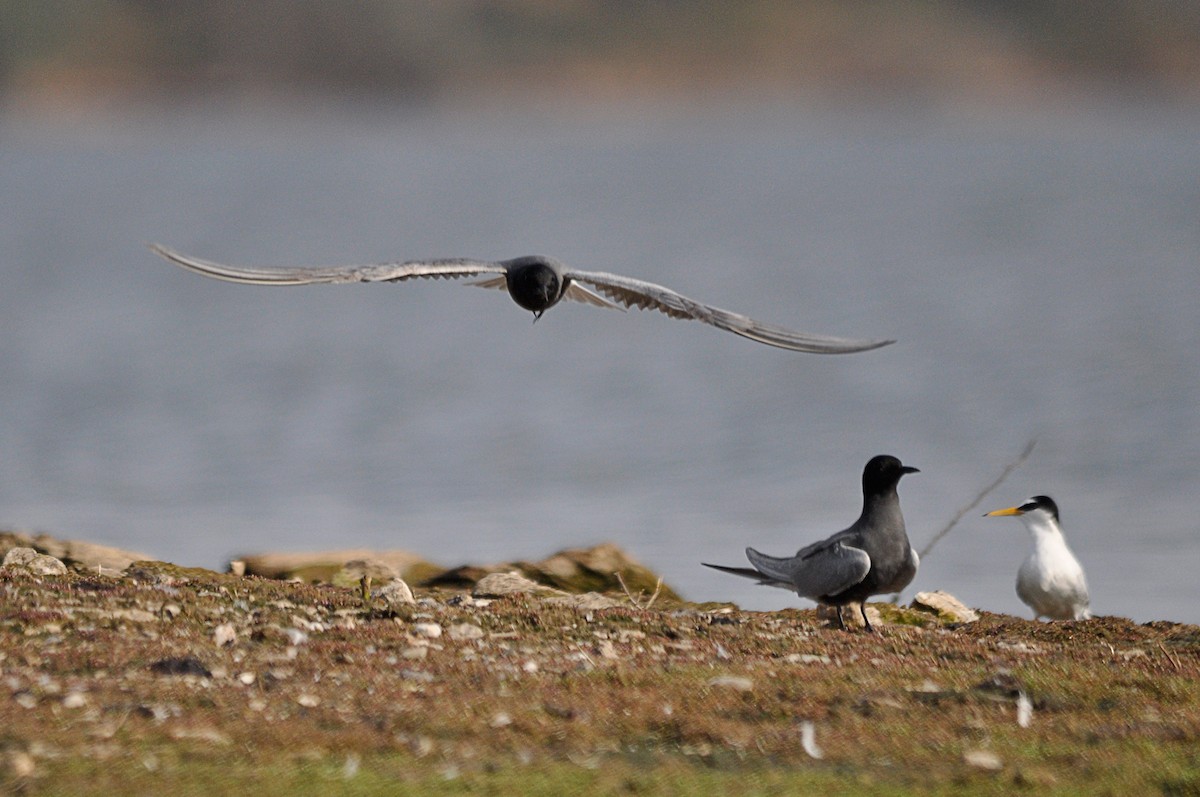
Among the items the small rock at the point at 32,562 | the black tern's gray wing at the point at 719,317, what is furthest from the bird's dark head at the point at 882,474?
the small rock at the point at 32,562

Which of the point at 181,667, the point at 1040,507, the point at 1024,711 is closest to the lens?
the point at 1024,711

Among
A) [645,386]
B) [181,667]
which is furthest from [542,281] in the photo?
[645,386]

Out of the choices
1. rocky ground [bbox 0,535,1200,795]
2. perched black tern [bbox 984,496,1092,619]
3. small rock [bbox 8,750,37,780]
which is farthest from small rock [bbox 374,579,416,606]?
perched black tern [bbox 984,496,1092,619]

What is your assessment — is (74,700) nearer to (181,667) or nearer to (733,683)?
(181,667)

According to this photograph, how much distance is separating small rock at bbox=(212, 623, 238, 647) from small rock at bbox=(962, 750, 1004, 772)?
3618 mm

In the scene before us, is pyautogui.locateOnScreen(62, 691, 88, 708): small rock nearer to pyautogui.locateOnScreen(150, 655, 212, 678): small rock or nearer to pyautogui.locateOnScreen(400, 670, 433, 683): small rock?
pyautogui.locateOnScreen(150, 655, 212, 678): small rock

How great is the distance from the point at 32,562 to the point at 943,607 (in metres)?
5.89

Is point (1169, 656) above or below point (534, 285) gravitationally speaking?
below

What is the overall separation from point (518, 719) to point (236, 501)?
13.4 metres

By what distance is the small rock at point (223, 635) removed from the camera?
8.05m

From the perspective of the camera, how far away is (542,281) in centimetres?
1086

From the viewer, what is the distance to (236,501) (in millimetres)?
19719

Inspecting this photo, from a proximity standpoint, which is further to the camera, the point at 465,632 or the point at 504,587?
the point at 504,587

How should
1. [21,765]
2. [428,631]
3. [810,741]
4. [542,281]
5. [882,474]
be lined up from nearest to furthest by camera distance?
1. [21,765]
2. [810,741]
3. [428,631]
4. [882,474]
5. [542,281]
